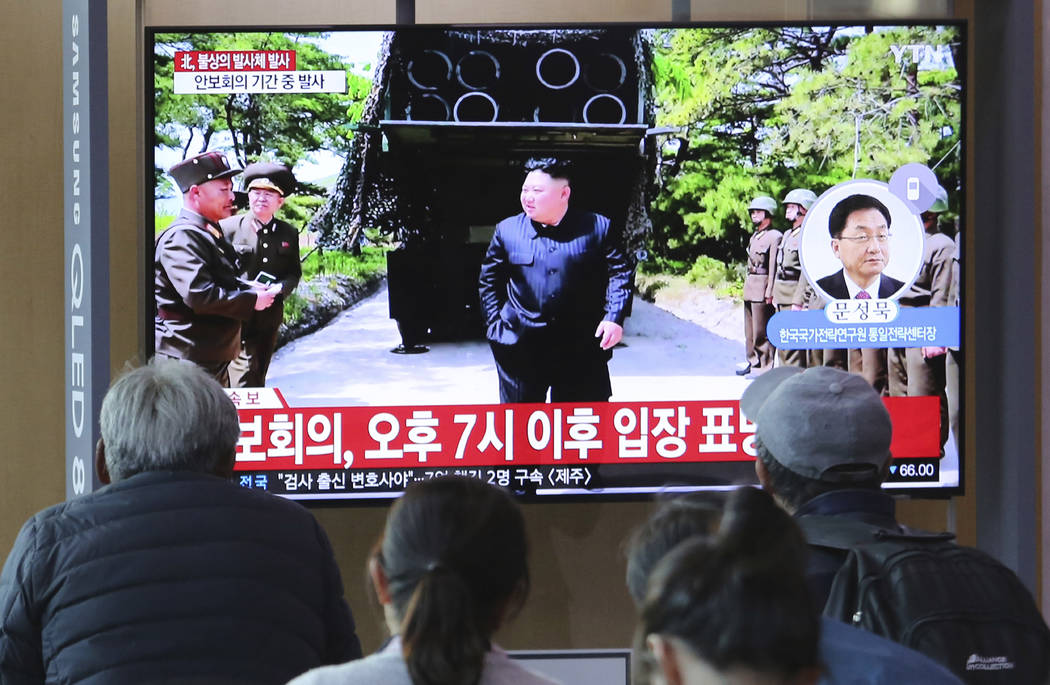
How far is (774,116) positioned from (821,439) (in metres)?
2.05

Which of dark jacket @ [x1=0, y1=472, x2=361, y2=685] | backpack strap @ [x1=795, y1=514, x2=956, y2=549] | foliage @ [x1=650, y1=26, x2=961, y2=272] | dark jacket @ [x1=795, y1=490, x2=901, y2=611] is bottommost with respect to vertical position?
dark jacket @ [x1=0, y1=472, x2=361, y2=685]

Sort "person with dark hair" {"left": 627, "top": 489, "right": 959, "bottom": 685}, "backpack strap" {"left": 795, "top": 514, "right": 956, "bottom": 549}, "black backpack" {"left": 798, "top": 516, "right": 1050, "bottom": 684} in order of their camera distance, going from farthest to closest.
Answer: "backpack strap" {"left": 795, "top": 514, "right": 956, "bottom": 549}, "black backpack" {"left": 798, "top": 516, "right": 1050, "bottom": 684}, "person with dark hair" {"left": 627, "top": 489, "right": 959, "bottom": 685}

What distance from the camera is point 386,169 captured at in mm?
3633

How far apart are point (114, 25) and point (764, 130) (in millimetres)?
2106

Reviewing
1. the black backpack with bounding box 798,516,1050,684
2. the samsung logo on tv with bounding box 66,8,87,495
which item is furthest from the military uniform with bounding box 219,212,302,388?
the black backpack with bounding box 798,516,1050,684

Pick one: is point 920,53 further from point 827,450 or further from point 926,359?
point 827,450

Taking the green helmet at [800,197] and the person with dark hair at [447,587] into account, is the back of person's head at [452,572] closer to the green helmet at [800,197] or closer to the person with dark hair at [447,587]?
the person with dark hair at [447,587]

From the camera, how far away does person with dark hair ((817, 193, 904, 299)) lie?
3705mm

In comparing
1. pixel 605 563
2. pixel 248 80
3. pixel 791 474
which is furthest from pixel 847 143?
pixel 791 474

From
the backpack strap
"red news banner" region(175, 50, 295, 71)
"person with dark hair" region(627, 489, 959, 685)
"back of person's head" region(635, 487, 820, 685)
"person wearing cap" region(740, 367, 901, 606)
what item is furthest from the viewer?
"red news banner" region(175, 50, 295, 71)

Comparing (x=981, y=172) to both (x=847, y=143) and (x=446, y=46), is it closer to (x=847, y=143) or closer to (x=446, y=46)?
(x=847, y=143)

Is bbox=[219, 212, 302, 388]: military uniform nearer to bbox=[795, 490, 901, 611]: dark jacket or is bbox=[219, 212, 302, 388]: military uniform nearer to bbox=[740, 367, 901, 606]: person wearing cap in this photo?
bbox=[740, 367, 901, 606]: person wearing cap

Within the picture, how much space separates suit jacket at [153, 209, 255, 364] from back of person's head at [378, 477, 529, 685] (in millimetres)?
2412

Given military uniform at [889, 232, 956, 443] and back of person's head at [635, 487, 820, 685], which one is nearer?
back of person's head at [635, 487, 820, 685]
